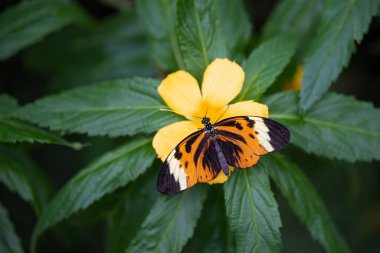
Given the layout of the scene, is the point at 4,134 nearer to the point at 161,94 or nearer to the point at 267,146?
the point at 161,94

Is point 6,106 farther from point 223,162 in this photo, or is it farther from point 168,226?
point 223,162

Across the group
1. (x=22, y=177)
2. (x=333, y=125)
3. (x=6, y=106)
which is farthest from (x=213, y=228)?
(x=6, y=106)

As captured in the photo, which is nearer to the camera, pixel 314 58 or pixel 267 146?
pixel 267 146

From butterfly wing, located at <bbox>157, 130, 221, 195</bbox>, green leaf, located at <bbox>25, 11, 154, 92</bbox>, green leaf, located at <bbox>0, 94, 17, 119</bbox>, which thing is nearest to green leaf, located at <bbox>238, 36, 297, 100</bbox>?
butterfly wing, located at <bbox>157, 130, 221, 195</bbox>

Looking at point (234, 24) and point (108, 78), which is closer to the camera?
point (234, 24)

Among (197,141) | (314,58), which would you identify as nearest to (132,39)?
(314,58)

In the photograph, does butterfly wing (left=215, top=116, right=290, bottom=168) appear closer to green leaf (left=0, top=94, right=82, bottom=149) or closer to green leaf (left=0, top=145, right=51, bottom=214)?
green leaf (left=0, top=94, right=82, bottom=149)

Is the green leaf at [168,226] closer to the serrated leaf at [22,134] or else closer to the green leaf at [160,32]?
the serrated leaf at [22,134]
